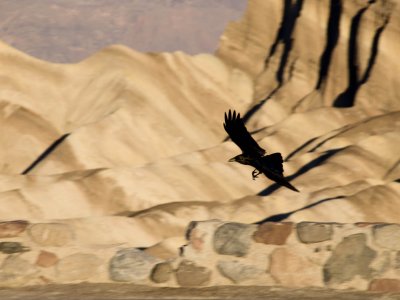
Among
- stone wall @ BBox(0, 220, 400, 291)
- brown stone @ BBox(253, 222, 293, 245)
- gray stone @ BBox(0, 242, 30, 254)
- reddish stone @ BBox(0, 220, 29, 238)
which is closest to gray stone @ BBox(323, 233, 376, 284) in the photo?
stone wall @ BBox(0, 220, 400, 291)

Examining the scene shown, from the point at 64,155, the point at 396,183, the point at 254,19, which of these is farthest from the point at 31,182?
the point at 254,19

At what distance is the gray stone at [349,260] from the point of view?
1209 centimetres

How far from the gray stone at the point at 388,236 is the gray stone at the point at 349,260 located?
16 centimetres

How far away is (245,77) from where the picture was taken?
61125 mm

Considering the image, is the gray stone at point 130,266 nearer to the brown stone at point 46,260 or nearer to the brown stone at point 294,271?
the brown stone at point 46,260

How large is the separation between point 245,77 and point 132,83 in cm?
1070

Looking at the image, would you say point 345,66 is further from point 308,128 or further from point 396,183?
point 396,183

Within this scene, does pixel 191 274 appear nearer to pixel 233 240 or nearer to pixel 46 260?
pixel 233 240

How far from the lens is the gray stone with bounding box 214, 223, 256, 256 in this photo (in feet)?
41.3

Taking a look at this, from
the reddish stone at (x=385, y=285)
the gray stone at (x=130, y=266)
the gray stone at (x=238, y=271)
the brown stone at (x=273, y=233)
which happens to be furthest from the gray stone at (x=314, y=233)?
the gray stone at (x=130, y=266)

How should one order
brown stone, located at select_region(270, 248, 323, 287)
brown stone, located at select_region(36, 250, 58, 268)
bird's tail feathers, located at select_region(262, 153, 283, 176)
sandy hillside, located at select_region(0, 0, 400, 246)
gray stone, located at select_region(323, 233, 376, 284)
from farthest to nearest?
1. sandy hillside, located at select_region(0, 0, 400, 246)
2. brown stone, located at select_region(36, 250, 58, 268)
3. brown stone, located at select_region(270, 248, 323, 287)
4. gray stone, located at select_region(323, 233, 376, 284)
5. bird's tail feathers, located at select_region(262, 153, 283, 176)

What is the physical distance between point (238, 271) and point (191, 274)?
622 millimetres

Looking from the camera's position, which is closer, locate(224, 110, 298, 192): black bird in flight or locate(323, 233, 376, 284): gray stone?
locate(224, 110, 298, 192): black bird in flight

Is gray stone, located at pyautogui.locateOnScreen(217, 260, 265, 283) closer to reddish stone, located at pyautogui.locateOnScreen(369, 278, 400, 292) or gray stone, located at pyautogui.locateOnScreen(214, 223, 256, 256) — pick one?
gray stone, located at pyautogui.locateOnScreen(214, 223, 256, 256)
